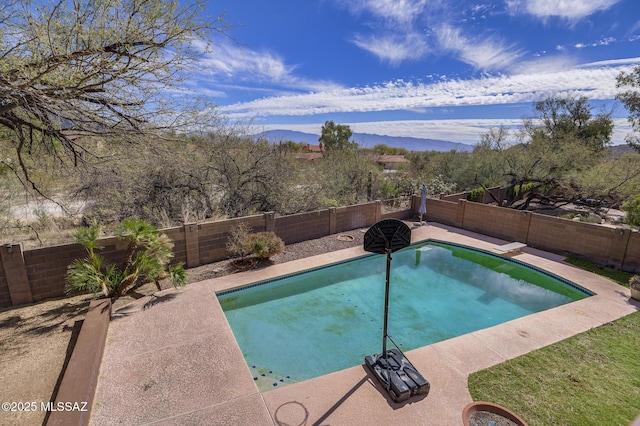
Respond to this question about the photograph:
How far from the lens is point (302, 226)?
12586 millimetres

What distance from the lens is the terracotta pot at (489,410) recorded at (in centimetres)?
415

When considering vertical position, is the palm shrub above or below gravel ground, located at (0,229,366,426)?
above

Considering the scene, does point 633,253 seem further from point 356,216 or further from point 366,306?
point 356,216

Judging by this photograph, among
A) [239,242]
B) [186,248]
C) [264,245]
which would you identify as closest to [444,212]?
[264,245]

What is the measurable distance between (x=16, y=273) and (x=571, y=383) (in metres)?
11.4

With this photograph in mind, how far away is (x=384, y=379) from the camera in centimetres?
486

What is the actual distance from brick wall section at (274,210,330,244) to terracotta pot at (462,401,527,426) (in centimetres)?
856

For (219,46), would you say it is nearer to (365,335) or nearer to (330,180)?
(365,335)

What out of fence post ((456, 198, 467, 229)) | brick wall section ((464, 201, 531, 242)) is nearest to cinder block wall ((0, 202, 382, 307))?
fence post ((456, 198, 467, 229))

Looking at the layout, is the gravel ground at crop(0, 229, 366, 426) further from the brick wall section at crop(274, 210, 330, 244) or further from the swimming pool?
the brick wall section at crop(274, 210, 330, 244)

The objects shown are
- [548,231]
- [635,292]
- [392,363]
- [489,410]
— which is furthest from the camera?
[548,231]

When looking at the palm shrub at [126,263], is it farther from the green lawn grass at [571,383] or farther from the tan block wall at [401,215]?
the tan block wall at [401,215]

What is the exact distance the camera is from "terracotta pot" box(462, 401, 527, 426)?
13.6 ft

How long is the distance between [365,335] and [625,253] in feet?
31.0
